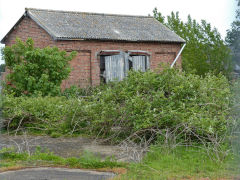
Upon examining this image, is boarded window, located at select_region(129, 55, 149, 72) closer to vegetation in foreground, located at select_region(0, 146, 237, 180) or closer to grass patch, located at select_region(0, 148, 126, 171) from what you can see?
vegetation in foreground, located at select_region(0, 146, 237, 180)

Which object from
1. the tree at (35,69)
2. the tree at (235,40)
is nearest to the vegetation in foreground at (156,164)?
the tree at (235,40)

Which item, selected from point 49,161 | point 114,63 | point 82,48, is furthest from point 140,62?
point 49,161

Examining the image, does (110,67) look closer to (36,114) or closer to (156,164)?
(36,114)

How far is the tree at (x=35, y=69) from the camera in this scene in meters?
12.9

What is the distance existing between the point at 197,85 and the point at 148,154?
7.69 feet

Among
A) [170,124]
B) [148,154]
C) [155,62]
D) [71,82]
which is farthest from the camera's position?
[155,62]

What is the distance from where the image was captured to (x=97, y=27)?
1833cm

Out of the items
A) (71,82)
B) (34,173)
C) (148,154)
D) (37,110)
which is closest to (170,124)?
(148,154)

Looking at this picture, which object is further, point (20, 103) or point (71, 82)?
point (71, 82)

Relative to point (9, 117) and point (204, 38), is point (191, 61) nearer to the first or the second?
point (204, 38)

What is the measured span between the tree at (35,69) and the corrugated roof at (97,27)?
2.67m

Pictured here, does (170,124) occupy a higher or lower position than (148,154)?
higher

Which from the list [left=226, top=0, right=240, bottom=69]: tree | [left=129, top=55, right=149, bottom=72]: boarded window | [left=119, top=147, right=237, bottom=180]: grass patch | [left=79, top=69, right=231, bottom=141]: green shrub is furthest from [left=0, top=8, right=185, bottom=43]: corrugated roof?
[left=226, top=0, right=240, bottom=69]: tree

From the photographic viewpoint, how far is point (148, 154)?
20.0 feet
